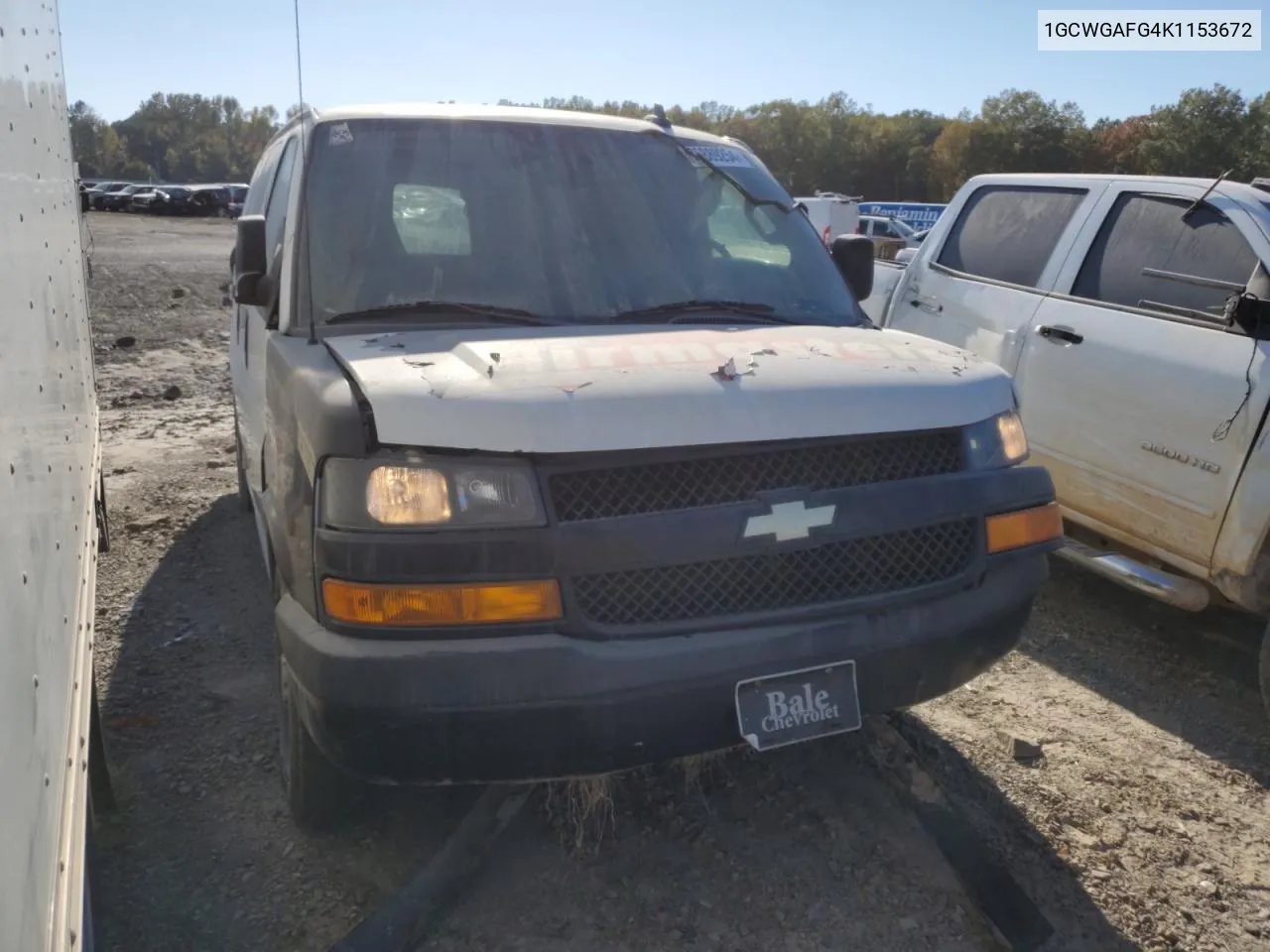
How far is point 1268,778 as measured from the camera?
362 cm

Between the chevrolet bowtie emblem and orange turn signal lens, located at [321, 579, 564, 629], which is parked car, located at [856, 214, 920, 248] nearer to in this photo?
the chevrolet bowtie emblem

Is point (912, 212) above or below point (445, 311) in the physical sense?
below

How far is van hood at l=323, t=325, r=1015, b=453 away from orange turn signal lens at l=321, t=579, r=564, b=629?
1.05 feet

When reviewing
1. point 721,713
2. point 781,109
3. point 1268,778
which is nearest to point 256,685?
point 721,713

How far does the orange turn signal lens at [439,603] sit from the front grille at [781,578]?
0.36 feet

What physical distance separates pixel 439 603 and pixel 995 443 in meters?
1.60

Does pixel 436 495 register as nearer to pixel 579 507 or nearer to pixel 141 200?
pixel 579 507

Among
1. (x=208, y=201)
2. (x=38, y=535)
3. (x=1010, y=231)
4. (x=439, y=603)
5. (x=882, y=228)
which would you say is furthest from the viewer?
(x=208, y=201)

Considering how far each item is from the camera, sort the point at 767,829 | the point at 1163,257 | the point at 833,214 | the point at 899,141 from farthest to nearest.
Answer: the point at 899,141 < the point at 833,214 < the point at 1163,257 < the point at 767,829

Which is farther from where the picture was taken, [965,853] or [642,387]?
[965,853]

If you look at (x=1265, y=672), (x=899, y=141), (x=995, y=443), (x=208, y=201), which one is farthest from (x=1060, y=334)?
(x=899, y=141)

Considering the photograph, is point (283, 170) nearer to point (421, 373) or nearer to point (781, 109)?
point (421, 373)

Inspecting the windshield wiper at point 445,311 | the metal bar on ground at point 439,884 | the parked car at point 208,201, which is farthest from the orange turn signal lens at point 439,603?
the parked car at point 208,201

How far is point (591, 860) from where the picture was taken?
118 inches
